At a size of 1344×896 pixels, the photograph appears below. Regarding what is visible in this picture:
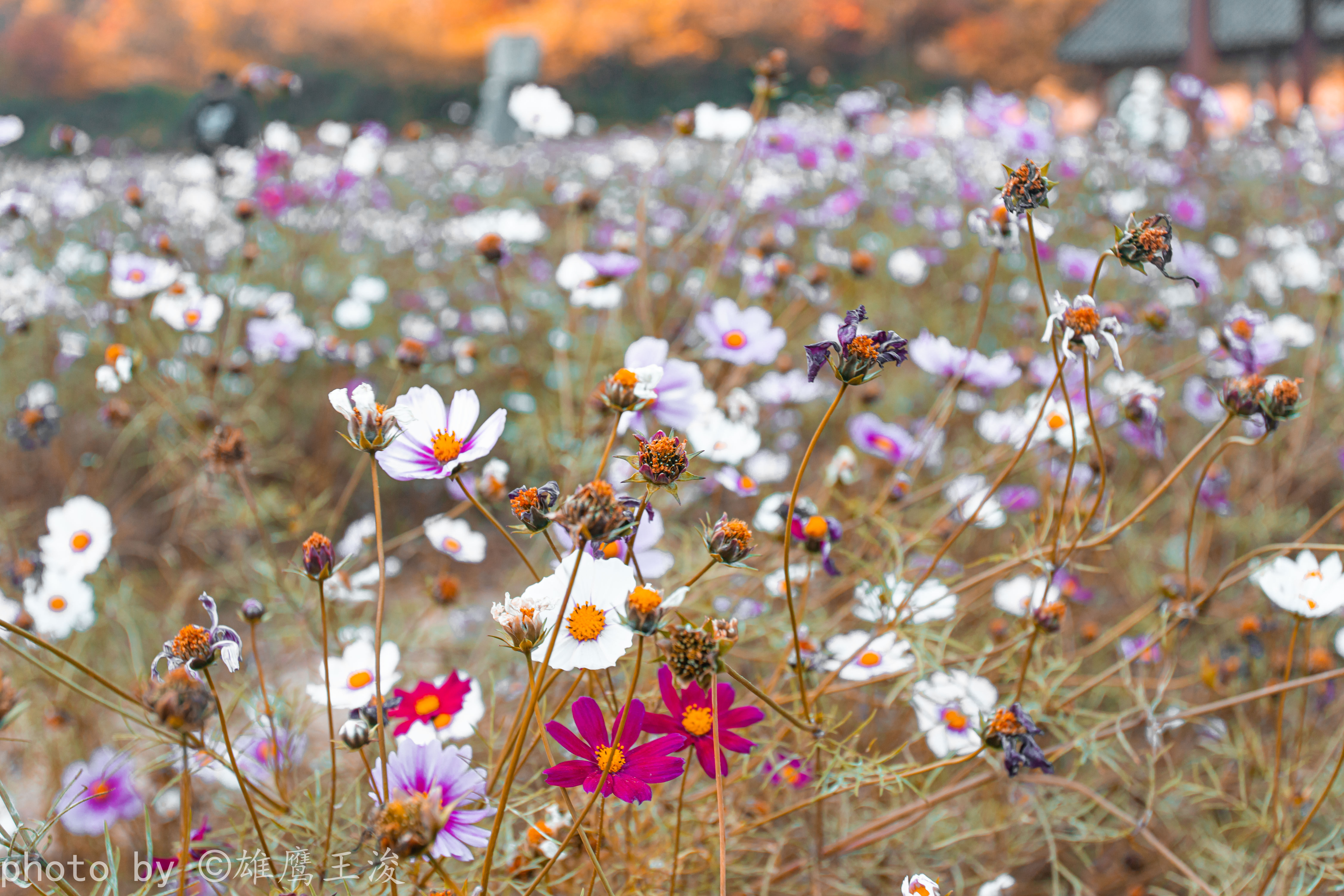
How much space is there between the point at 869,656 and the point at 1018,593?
10.4 inches

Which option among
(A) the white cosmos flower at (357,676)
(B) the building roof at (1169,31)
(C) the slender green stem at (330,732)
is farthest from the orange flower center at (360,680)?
(B) the building roof at (1169,31)

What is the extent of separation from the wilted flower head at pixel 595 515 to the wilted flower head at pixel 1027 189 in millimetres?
Answer: 299

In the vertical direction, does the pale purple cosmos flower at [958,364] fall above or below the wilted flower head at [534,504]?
above

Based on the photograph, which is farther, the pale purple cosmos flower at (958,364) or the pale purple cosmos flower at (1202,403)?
the pale purple cosmos flower at (1202,403)

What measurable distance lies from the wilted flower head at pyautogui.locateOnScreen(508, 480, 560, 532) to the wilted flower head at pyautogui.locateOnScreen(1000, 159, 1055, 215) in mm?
315

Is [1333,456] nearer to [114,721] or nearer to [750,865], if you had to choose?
[750,865]

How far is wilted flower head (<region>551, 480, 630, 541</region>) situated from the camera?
1.23ft

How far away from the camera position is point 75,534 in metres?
0.82

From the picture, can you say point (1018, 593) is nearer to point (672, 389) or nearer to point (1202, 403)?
point (672, 389)

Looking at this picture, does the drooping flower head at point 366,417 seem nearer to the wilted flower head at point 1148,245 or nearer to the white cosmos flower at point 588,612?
the white cosmos flower at point 588,612

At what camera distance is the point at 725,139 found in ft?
3.73

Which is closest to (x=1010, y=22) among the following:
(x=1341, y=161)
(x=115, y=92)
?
(x=1341, y=161)

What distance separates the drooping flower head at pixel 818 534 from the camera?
633 millimetres

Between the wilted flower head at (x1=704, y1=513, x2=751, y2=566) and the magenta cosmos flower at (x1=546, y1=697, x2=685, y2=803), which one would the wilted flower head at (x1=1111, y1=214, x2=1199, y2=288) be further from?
the magenta cosmos flower at (x1=546, y1=697, x2=685, y2=803)
